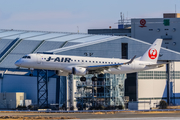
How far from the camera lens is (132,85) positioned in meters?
143

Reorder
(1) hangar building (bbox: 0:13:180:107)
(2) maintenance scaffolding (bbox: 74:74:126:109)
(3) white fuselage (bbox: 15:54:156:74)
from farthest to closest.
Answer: (1) hangar building (bbox: 0:13:180:107)
(2) maintenance scaffolding (bbox: 74:74:126:109)
(3) white fuselage (bbox: 15:54:156:74)

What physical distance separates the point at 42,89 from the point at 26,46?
2222cm

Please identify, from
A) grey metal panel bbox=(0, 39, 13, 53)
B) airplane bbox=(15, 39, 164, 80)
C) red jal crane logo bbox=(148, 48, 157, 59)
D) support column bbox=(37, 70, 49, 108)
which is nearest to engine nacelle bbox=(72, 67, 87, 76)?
airplane bbox=(15, 39, 164, 80)

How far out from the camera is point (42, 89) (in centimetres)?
12225

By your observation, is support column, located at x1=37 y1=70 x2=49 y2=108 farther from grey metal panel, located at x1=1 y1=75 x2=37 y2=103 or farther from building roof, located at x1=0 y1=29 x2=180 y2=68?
building roof, located at x1=0 y1=29 x2=180 y2=68

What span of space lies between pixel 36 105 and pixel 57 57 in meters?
38.7

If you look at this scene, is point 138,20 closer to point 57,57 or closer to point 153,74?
point 153,74

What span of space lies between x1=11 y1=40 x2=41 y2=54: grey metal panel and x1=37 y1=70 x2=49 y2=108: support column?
16.5 m

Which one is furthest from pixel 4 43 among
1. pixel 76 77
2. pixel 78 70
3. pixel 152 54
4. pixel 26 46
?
pixel 78 70

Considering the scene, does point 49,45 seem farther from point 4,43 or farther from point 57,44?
point 4,43

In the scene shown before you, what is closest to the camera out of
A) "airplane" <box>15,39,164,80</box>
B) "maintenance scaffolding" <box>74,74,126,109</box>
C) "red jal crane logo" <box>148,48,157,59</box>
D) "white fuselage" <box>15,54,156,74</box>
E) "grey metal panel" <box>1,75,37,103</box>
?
"white fuselage" <box>15,54,156,74</box>

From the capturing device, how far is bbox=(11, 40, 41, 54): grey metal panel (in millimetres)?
135750

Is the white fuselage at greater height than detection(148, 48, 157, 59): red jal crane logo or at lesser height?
lesser

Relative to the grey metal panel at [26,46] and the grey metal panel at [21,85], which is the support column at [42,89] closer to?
the grey metal panel at [21,85]
